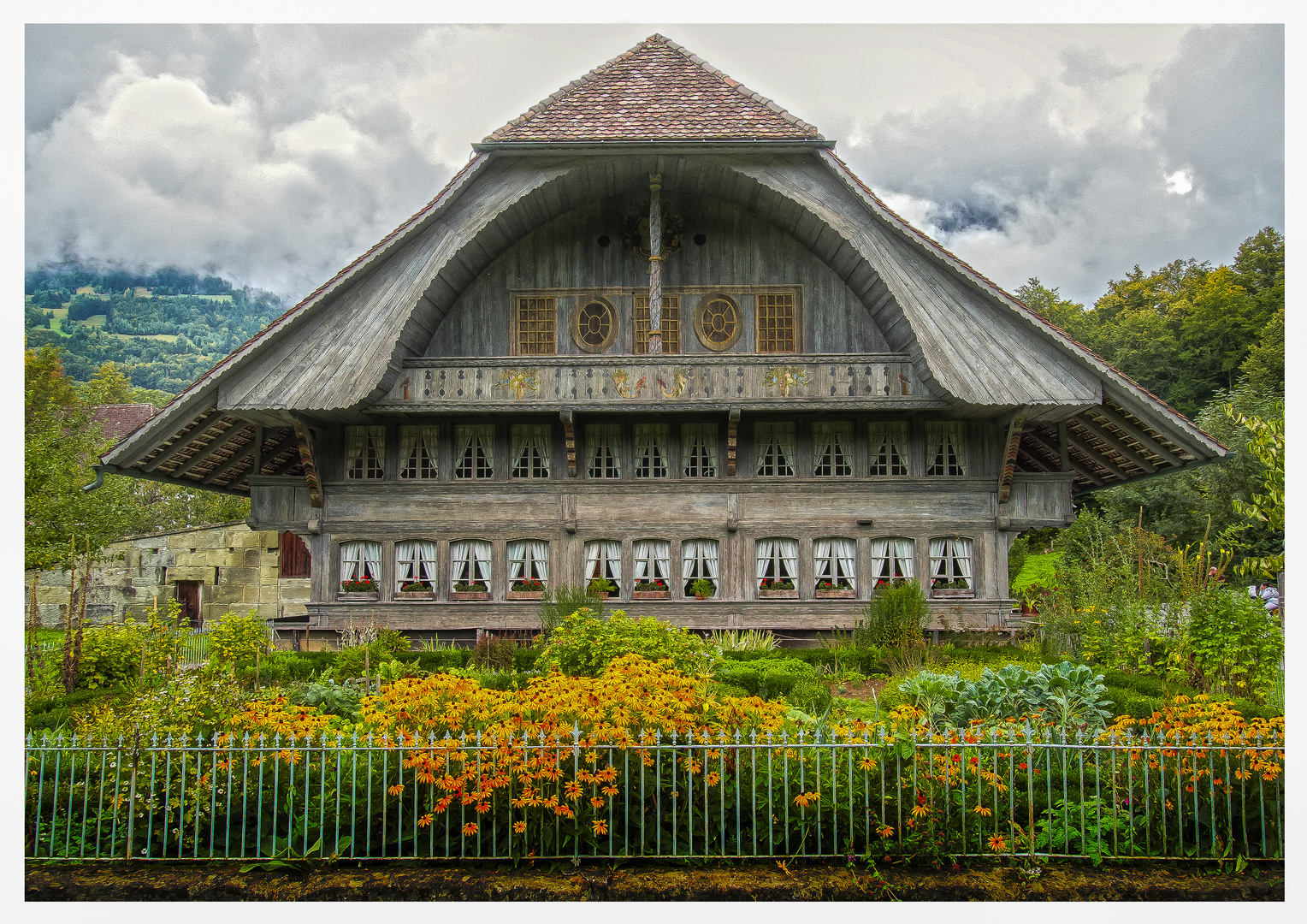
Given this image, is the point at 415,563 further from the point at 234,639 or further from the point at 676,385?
the point at 676,385

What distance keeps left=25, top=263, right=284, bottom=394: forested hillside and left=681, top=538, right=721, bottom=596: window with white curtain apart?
11.5 meters

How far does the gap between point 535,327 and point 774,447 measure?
5.74 m

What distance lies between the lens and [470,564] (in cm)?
1662

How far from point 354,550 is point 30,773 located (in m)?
9.95

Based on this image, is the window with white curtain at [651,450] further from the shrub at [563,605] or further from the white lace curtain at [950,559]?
the white lace curtain at [950,559]

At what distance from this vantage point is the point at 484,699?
649 centimetres

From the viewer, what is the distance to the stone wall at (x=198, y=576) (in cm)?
2405

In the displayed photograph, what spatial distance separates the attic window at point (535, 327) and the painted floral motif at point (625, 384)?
2456 mm

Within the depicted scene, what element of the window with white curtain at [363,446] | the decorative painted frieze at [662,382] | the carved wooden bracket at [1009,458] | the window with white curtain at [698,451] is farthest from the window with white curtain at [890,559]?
the window with white curtain at [363,446]

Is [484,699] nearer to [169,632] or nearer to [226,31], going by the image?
[169,632]

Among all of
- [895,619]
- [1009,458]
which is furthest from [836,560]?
[1009,458]

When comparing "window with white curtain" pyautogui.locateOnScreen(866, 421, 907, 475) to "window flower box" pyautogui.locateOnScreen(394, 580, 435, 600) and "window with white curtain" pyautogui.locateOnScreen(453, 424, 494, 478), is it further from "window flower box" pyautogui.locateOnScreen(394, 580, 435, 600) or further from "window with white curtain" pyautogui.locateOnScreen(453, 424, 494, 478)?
"window flower box" pyautogui.locateOnScreen(394, 580, 435, 600)

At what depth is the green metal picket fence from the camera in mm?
5918

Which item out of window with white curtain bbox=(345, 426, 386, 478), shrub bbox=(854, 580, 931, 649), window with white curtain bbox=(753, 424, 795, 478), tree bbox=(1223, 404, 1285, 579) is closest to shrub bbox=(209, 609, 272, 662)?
window with white curtain bbox=(345, 426, 386, 478)
